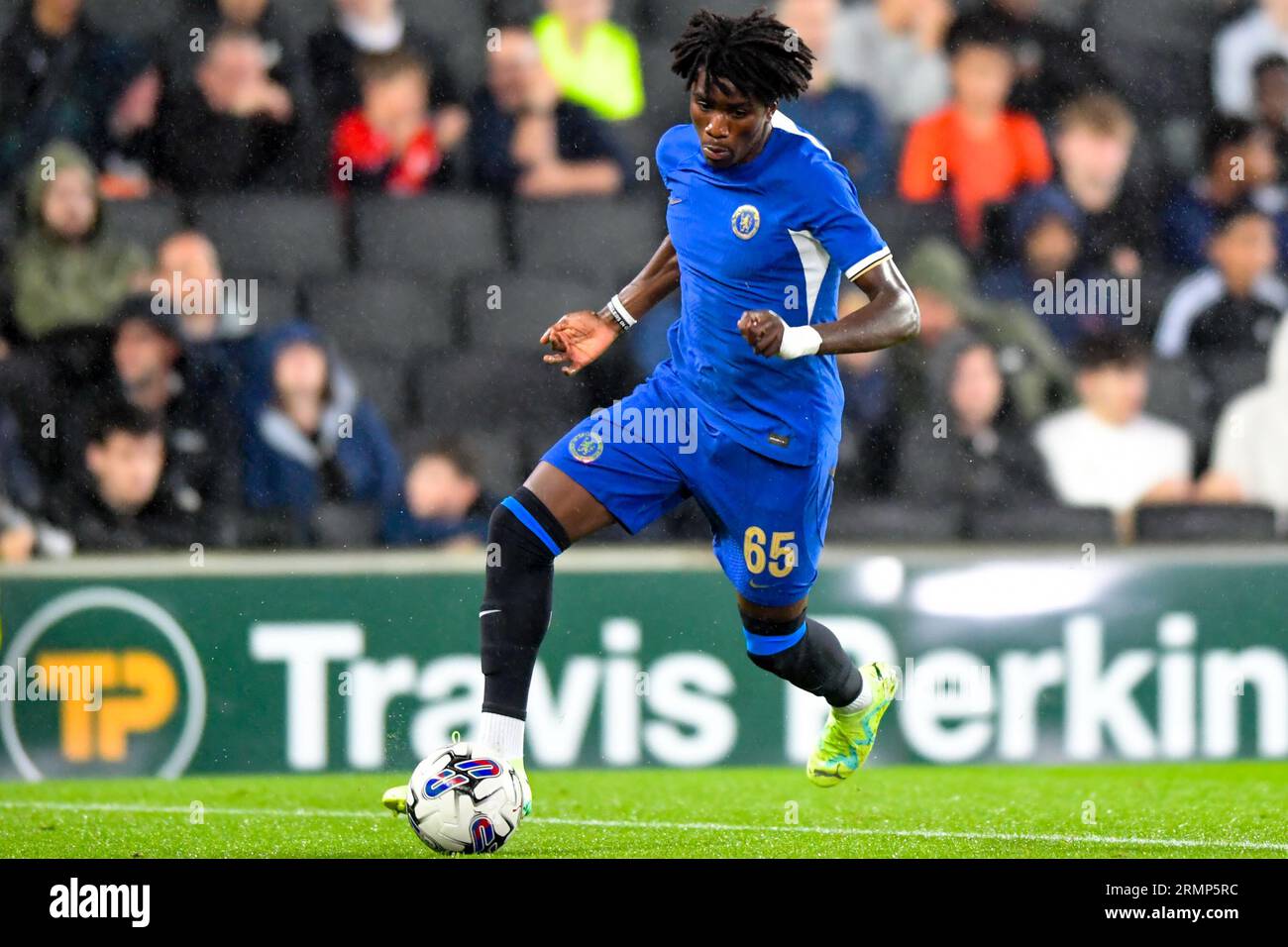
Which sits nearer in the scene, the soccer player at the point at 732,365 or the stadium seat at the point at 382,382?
the soccer player at the point at 732,365

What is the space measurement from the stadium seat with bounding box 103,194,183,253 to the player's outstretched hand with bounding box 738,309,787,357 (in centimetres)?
395

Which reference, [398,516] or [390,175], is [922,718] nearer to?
[398,516]

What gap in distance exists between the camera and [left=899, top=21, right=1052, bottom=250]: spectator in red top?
886 cm

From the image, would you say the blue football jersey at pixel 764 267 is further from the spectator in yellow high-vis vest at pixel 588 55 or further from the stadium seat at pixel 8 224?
the stadium seat at pixel 8 224

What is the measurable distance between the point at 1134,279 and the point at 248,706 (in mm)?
3931

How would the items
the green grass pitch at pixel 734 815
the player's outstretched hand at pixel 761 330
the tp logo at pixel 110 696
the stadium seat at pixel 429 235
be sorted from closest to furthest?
the player's outstretched hand at pixel 761 330, the green grass pitch at pixel 734 815, the tp logo at pixel 110 696, the stadium seat at pixel 429 235

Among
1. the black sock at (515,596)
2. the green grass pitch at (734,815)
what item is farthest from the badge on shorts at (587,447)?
the green grass pitch at (734,815)

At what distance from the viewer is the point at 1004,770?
7.89 metres

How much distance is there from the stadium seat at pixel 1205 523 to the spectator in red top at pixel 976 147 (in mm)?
1363

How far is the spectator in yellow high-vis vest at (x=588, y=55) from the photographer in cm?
898

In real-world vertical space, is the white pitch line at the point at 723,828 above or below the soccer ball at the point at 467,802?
below

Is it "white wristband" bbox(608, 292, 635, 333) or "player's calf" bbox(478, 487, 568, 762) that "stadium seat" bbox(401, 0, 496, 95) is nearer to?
"white wristband" bbox(608, 292, 635, 333)

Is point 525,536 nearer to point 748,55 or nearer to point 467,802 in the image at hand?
point 467,802

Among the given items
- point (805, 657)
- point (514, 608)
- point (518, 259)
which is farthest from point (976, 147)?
point (514, 608)
